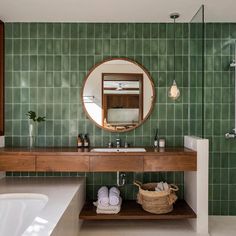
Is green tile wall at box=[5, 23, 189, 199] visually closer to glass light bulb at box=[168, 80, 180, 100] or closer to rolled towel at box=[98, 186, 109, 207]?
glass light bulb at box=[168, 80, 180, 100]

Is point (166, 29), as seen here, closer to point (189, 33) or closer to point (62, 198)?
point (189, 33)

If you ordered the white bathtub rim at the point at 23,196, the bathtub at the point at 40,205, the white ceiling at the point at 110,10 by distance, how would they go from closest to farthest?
the bathtub at the point at 40,205
the white bathtub rim at the point at 23,196
the white ceiling at the point at 110,10

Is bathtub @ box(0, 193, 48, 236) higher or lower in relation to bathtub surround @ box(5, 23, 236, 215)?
lower

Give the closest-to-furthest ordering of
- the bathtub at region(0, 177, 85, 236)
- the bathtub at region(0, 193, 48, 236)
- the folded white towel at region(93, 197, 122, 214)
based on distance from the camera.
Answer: the bathtub at region(0, 177, 85, 236), the bathtub at region(0, 193, 48, 236), the folded white towel at region(93, 197, 122, 214)

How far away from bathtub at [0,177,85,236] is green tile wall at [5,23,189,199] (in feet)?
1.70

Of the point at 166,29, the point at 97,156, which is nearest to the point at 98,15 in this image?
the point at 166,29

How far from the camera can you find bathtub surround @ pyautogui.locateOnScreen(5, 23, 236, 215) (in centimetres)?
377

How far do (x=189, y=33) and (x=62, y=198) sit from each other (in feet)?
8.01

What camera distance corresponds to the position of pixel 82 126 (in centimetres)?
377

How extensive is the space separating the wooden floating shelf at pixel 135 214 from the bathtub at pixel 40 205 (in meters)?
0.11

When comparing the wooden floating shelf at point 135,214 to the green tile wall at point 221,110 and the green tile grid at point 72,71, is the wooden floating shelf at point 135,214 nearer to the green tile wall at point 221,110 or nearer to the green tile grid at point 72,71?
the green tile wall at point 221,110

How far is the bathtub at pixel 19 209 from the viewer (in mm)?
2731

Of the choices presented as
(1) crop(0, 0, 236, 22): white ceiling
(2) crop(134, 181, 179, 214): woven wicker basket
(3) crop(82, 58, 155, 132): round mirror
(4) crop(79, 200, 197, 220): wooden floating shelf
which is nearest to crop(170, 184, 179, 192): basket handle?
(2) crop(134, 181, 179, 214): woven wicker basket

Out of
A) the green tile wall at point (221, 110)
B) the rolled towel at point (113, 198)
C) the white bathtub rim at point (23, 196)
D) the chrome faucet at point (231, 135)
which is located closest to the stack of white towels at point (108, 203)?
the rolled towel at point (113, 198)
